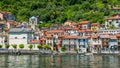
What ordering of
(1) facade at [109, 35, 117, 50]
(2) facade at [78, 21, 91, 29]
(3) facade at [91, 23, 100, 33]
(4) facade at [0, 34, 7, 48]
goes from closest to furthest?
1. (1) facade at [109, 35, 117, 50]
2. (4) facade at [0, 34, 7, 48]
3. (3) facade at [91, 23, 100, 33]
4. (2) facade at [78, 21, 91, 29]

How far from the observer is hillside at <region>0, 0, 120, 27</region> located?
110 meters

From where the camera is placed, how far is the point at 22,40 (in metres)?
95.6

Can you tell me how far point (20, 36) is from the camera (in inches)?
3789

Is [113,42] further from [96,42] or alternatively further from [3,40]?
[3,40]

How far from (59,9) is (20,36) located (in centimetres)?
2307

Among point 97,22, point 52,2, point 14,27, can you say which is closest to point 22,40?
point 14,27

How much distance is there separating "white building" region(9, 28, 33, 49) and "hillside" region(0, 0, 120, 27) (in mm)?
13728

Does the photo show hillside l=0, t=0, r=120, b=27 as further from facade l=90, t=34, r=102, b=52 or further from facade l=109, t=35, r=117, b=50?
facade l=109, t=35, r=117, b=50

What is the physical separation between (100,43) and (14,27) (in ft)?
70.4

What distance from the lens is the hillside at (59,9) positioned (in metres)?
110

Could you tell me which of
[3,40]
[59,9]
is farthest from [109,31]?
[59,9]

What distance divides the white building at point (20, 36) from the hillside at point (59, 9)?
1373 centimetres

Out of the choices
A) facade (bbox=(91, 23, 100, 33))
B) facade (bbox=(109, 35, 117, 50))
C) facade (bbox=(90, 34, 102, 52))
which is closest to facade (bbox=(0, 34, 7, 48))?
facade (bbox=(90, 34, 102, 52))

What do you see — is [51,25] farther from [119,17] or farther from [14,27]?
[119,17]
